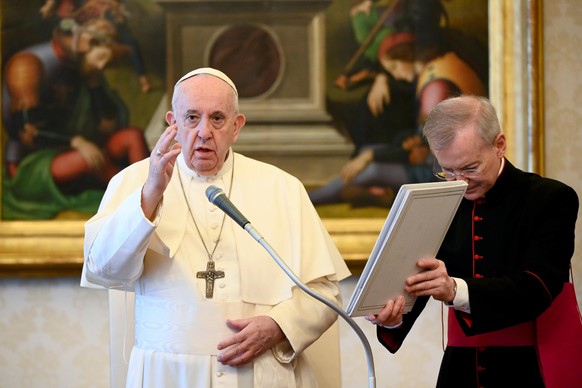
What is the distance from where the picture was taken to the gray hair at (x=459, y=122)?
262 centimetres

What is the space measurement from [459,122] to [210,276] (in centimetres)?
99

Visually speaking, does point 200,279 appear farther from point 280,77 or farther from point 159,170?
point 280,77

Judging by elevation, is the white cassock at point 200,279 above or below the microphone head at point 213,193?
below

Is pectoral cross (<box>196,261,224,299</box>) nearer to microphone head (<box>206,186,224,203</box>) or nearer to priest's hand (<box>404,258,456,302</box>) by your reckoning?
microphone head (<box>206,186,224,203</box>)

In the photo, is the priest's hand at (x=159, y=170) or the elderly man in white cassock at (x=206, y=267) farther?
the elderly man in white cassock at (x=206, y=267)

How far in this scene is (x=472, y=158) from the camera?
261 cm

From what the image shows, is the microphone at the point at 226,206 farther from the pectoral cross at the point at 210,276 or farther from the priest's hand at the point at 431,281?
the pectoral cross at the point at 210,276

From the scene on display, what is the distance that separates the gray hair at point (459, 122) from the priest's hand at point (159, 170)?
76cm

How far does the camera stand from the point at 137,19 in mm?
4473

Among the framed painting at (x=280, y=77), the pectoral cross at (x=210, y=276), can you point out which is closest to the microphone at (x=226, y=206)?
the pectoral cross at (x=210, y=276)

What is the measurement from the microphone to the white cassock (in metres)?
0.41

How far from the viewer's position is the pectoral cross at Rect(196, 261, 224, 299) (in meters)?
3.02

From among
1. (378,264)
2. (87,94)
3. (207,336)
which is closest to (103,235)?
(207,336)

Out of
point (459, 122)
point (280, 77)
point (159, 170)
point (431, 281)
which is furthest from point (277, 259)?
point (280, 77)
